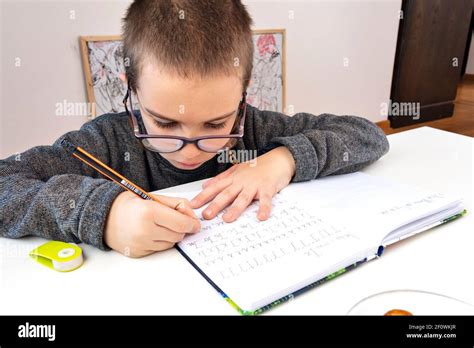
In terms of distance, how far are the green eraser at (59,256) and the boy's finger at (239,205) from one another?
0.70ft

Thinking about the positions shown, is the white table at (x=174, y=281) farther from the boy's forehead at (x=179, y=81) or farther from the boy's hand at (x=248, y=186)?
the boy's forehead at (x=179, y=81)

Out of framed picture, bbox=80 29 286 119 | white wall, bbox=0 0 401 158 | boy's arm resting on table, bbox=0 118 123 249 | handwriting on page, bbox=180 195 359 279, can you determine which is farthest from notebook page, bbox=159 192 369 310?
white wall, bbox=0 0 401 158

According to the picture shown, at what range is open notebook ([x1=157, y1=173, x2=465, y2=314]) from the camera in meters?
0.46

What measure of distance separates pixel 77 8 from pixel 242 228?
5.27 ft

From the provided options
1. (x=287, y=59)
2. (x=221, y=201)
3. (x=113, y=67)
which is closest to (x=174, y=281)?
(x=221, y=201)

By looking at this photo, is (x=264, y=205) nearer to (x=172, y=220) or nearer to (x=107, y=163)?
(x=172, y=220)

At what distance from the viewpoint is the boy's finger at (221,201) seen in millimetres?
623

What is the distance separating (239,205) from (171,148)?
18cm

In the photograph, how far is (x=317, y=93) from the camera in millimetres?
2693

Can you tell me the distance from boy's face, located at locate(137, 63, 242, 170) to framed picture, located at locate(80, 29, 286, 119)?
984 millimetres

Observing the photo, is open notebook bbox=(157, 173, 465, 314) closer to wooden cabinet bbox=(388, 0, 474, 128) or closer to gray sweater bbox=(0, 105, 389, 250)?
gray sweater bbox=(0, 105, 389, 250)

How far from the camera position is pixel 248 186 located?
68 cm
